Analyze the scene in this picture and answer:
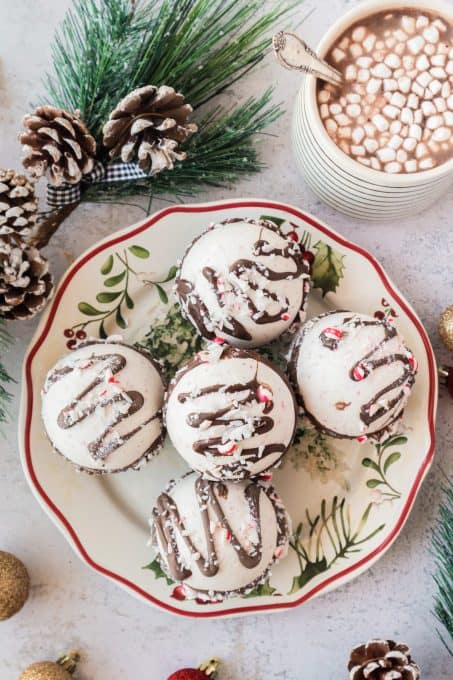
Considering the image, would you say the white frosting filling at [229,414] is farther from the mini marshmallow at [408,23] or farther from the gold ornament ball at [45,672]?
the mini marshmallow at [408,23]

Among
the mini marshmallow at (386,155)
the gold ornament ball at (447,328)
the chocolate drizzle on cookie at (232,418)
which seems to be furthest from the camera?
the gold ornament ball at (447,328)

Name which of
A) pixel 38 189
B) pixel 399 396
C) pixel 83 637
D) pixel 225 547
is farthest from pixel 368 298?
pixel 83 637

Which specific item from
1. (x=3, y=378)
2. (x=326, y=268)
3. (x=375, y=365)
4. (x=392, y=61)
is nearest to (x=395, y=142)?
(x=392, y=61)

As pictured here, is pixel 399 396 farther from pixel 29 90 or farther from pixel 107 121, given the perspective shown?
pixel 29 90

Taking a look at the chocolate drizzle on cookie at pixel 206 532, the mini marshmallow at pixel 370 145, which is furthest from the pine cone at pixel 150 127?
the chocolate drizzle on cookie at pixel 206 532

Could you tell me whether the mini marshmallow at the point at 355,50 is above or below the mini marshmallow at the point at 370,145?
above

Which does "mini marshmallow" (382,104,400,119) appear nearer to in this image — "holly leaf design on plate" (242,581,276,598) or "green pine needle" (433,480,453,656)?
"green pine needle" (433,480,453,656)
